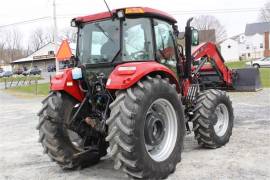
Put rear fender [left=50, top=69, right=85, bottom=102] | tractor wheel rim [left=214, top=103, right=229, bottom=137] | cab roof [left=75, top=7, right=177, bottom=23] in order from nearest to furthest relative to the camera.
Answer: cab roof [left=75, top=7, right=177, bottom=23] < rear fender [left=50, top=69, right=85, bottom=102] < tractor wheel rim [left=214, top=103, right=229, bottom=137]

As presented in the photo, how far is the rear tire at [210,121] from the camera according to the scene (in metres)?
7.76

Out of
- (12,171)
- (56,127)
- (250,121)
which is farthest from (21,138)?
(250,121)

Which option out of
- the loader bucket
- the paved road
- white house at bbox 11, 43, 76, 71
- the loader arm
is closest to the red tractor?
the paved road

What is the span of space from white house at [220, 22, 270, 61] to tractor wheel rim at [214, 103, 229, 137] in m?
88.1

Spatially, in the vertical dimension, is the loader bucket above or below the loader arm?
below

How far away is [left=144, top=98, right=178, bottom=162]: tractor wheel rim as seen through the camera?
247 inches

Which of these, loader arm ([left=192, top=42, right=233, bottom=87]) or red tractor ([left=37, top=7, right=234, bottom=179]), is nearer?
red tractor ([left=37, top=7, right=234, bottom=179])

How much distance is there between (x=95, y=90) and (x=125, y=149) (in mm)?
1467

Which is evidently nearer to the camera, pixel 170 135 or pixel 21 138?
pixel 170 135

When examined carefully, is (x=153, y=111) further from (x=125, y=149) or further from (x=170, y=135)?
(x=125, y=149)

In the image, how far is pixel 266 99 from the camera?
1600 cm

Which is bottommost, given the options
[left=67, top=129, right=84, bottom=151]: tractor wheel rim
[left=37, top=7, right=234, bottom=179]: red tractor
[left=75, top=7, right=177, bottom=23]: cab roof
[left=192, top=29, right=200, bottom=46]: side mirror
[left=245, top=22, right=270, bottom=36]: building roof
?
[left=67, top=129, right=84, bottom=151]: tractor wheel rim

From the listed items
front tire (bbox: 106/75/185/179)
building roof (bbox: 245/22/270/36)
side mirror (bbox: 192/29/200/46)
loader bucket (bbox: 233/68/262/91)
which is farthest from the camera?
building roof (bbox: 245/22/270/36)

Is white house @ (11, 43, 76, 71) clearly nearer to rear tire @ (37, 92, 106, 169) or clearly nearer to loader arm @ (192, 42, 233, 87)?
loader arm @ (192, 42, 233, 87)
